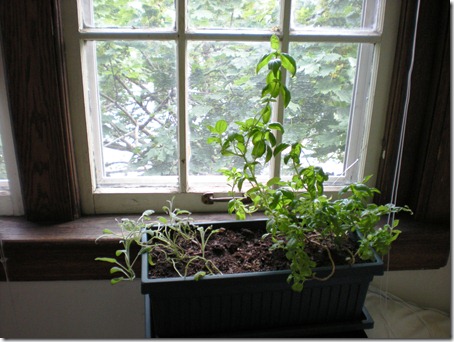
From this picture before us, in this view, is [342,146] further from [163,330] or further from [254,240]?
[163,330]

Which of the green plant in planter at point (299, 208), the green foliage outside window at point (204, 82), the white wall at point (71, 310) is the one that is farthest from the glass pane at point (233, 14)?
the white wall at point (71, 310)

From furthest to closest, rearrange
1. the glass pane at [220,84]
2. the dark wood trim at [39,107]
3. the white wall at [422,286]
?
1. the white wall at [422,286]
2. the glass pane at [220,84]
3. the dark wood trim at [39,107]

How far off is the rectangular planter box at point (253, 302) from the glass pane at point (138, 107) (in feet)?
1.11

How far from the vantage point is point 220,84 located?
3.11 ft

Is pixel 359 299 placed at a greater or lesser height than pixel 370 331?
greater

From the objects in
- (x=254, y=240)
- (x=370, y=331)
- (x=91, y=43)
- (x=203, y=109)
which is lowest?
(x=370, y=331)

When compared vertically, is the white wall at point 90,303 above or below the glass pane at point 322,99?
below

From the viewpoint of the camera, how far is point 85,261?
947 millimetres

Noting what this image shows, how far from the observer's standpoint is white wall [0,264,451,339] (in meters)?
1.01

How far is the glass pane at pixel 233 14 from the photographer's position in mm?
884

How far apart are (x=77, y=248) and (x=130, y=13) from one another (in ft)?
1.79

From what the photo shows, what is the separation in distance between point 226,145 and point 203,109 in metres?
0.24

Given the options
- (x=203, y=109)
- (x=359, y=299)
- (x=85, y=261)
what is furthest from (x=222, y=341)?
(x=203, y=109)

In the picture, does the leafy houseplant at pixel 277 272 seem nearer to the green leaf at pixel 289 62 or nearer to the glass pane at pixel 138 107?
the green leaf at pixel 289 62
